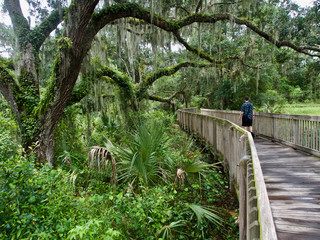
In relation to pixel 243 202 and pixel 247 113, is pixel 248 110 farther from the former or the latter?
pixel 243 202

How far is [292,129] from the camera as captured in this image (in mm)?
6648

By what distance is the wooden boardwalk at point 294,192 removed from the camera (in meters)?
2.43

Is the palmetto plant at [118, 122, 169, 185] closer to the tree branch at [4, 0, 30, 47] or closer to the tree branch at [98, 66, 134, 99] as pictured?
the tree branch at [4, 0, 30, 47]

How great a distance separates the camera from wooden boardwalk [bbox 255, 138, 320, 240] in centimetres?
243

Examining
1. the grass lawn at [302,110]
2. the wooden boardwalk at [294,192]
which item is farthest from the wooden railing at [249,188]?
the grass lawn at [302,110]

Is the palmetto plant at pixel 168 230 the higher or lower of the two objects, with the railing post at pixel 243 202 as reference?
lower

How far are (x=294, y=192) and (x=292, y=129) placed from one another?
3.95 m

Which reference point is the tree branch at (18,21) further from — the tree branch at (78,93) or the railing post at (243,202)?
the railing post at (243,202)

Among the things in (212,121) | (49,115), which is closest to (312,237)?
(212,121)

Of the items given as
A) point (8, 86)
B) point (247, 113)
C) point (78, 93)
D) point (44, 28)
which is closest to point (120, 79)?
point (78, 93)

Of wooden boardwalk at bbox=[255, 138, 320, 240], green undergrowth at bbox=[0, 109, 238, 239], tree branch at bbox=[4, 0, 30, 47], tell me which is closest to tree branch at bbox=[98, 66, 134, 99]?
tree branch at bbox=[4, 0, 30, 47]

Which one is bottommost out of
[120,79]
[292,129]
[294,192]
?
[294,192]

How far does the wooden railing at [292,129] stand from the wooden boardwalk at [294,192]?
45cm

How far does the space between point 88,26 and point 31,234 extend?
609 cm
